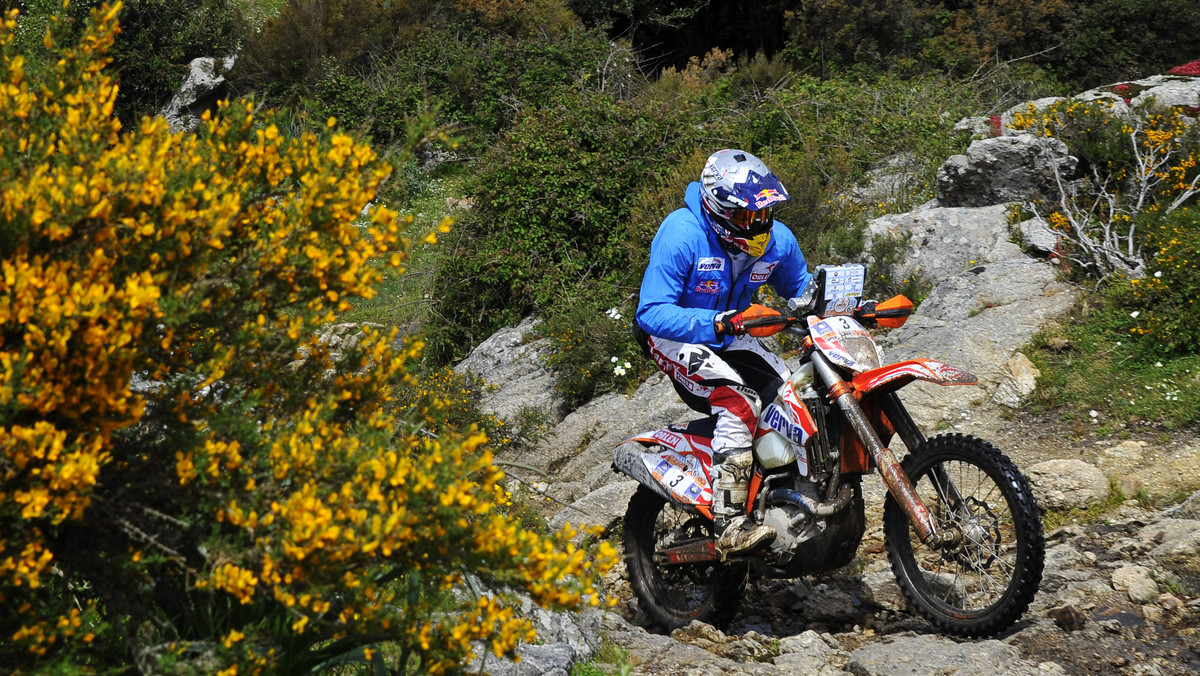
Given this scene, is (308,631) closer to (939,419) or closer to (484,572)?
(484,572)

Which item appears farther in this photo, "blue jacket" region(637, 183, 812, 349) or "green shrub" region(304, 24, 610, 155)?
"green shrub" region(304, 24, 610, 155)

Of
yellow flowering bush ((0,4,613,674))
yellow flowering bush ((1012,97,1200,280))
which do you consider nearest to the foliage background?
yellow flowering bush ((0,4,613,674))

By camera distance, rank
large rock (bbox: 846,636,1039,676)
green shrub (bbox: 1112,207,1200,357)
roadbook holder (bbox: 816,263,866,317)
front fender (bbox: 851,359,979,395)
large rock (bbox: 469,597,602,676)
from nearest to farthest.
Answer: large rock (bbox: 469,597,602,676) < large rock (bbox: 846,636,1039,676) < front fender (bbox: 851,359,979,395) < roadbook holder (bbox: 816,263,866,317) < green shrub (bbox: 1112,207,1200,357)

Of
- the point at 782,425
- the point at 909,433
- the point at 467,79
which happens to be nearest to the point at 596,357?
the point at 782,425

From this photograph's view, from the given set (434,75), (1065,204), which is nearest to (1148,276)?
(1065,204)

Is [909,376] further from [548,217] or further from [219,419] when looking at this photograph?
[548,217]

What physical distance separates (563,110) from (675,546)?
8.73m

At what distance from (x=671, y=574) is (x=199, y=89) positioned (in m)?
18.9

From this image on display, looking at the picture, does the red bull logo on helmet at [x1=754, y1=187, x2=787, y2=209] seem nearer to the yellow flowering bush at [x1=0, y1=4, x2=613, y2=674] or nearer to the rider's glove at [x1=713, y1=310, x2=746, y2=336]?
the rider's glove at [x1=713, y1=310, x2=746, y2=336]

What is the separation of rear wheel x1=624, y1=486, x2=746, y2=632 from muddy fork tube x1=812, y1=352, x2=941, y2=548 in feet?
3.31

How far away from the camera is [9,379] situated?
2342 millimetres

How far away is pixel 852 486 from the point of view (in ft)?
15.0

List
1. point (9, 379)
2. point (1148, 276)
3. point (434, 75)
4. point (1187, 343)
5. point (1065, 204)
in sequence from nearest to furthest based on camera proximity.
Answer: point (9, 379) < point (1187, 343) < point (1148, 276) < point (1065, 204) < point (434, 75)

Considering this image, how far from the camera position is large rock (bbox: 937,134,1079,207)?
937 cm
